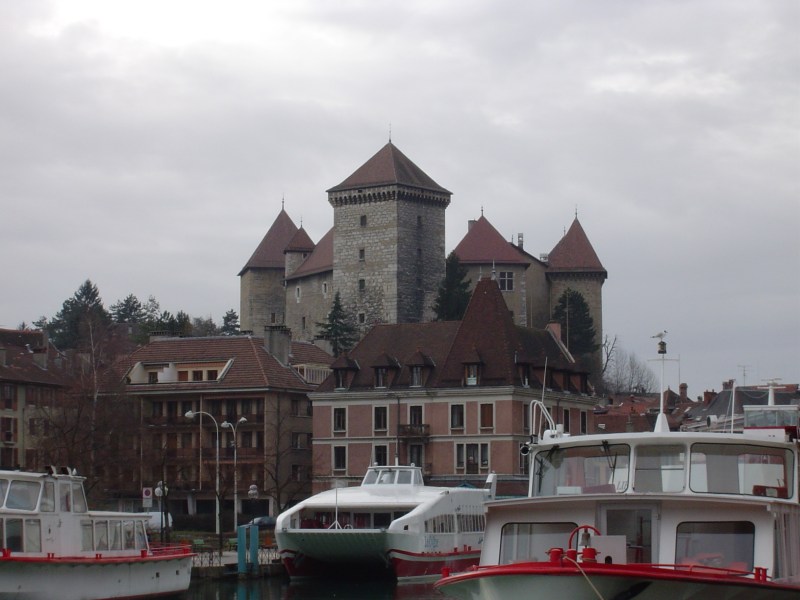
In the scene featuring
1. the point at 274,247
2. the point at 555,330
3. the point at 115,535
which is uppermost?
the point at 274,247

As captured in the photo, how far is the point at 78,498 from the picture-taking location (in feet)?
116

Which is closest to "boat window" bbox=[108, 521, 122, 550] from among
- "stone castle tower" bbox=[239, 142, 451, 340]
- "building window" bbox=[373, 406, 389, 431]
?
"building window" bbox=[373, 406, 389, 431]

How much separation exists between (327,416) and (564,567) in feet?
186

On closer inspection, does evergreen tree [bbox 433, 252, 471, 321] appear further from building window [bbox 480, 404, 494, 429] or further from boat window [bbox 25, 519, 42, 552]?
boat window [bbox 25, 519, 42, 552]

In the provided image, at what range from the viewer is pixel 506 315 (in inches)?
2904

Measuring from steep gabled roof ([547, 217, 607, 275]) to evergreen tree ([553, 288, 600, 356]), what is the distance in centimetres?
599

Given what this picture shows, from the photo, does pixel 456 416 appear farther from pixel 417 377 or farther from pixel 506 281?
pixel 506 281

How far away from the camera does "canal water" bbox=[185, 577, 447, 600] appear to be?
134ft

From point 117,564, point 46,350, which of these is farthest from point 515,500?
point 46,350

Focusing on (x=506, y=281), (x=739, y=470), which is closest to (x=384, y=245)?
(x=506, y=281)

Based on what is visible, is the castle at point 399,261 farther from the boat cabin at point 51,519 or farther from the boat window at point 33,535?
the boat window at point 33,535

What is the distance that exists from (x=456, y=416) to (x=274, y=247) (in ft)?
275

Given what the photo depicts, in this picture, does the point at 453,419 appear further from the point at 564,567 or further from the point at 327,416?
the point at 564,567

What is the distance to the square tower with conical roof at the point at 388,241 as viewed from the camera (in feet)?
408
